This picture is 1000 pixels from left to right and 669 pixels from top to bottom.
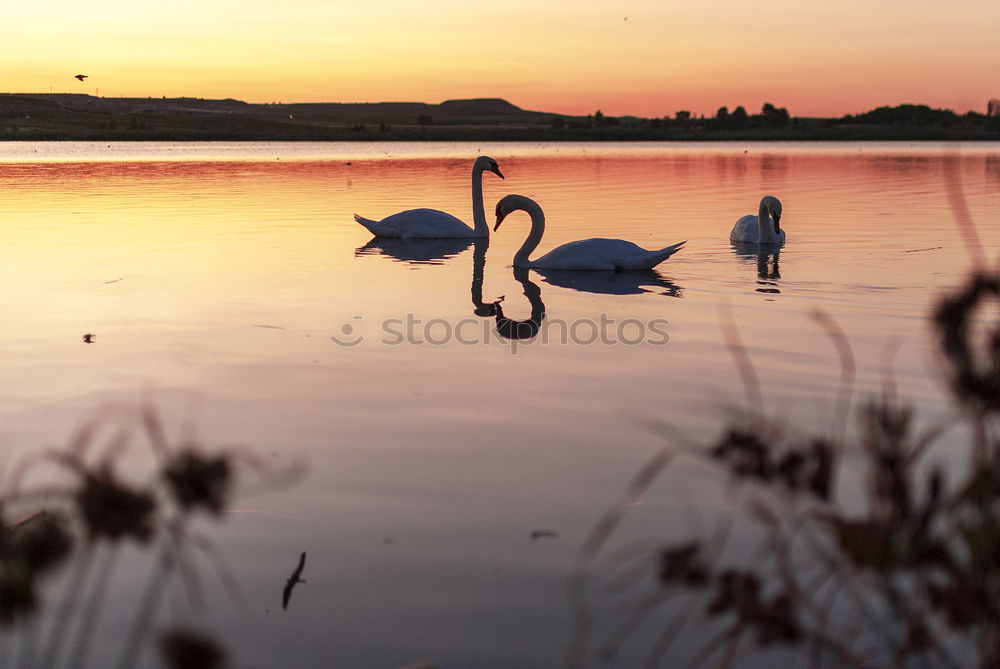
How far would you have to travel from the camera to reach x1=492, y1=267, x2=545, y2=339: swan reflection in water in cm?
861

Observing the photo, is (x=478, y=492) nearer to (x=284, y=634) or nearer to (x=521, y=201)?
(x=284, y=634)

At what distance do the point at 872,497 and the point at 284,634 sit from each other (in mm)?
2063

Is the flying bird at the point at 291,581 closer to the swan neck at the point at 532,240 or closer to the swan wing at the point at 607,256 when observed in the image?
the swan wing at the point at 607,256

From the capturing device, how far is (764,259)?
13.3 m

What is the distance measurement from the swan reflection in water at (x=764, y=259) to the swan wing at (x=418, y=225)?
13.6 feet

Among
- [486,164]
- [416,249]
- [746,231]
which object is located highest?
[486,164]

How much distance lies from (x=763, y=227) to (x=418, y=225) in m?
4.96

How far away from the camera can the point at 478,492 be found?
4711mm

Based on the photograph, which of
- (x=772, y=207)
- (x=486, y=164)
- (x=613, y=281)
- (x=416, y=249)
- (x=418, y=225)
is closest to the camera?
(x=613, y=281)

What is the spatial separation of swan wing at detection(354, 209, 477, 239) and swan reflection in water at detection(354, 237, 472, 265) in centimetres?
12

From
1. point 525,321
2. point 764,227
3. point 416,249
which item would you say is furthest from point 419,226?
point 525,321

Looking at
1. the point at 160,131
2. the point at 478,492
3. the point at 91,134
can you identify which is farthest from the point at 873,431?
the point at 160,131

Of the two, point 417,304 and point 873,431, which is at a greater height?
point 873,431

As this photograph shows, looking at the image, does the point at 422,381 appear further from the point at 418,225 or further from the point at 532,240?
the point at 418,225
